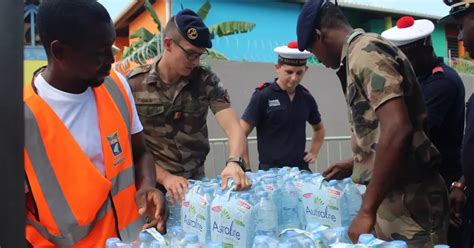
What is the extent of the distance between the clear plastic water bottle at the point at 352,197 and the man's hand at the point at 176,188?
29.9 inches

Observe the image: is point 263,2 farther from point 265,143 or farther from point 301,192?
point 301,192

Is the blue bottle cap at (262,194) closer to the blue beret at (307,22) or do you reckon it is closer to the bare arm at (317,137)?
the blue beret at (307,22)

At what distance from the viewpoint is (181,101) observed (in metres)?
2.74

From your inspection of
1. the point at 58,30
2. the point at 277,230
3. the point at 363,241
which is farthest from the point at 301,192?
the point at 58,30

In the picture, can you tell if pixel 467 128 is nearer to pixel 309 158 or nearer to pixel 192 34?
pixel 192 34

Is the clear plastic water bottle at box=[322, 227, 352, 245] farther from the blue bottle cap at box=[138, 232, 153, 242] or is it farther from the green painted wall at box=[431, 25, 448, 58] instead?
the green painted wall at box=[431, 25, 448, 58]

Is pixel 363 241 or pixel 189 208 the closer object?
pixel 363 241

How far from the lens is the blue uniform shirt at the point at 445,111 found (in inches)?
104

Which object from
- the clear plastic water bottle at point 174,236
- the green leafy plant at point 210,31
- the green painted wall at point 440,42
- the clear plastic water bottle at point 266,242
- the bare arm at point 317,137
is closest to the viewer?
the clear plastic water bottle at point 266,242

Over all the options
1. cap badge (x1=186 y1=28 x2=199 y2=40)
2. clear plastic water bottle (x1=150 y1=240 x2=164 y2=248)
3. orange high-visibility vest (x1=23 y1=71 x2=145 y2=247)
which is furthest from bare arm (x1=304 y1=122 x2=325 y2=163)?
clear plastic water bottle (x1=150 y1=240 x2=164 y2=248)

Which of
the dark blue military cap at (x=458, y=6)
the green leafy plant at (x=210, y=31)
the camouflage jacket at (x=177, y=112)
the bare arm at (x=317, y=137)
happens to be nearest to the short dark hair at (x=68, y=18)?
the camouflage jacket at (x=177, y=112)

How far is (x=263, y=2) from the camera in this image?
1474cm

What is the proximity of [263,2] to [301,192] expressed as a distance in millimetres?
13146

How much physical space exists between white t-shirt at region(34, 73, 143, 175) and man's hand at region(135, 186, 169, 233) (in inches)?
8.3
